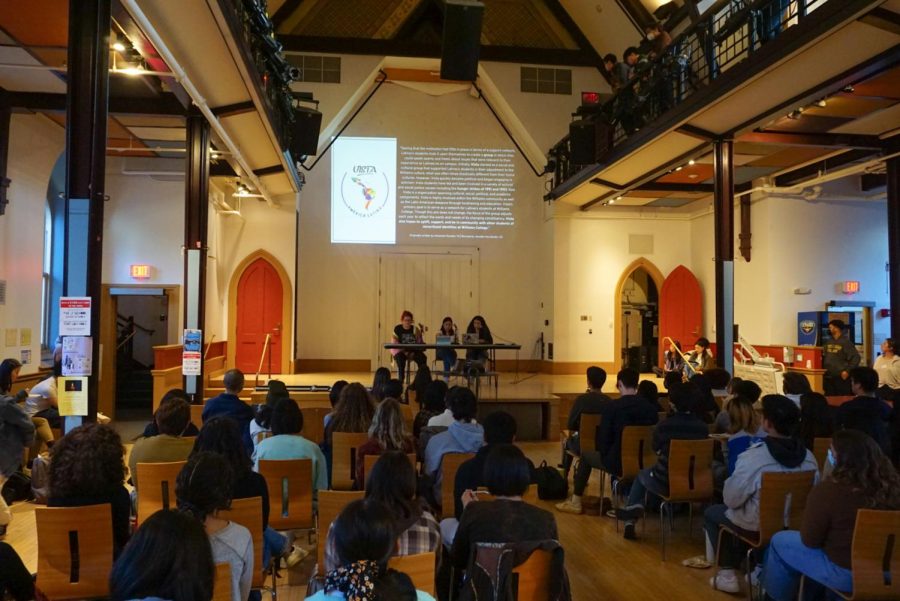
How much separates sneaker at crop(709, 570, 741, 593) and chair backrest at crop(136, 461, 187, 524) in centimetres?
307

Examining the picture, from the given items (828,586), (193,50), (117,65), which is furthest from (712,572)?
(117,65)

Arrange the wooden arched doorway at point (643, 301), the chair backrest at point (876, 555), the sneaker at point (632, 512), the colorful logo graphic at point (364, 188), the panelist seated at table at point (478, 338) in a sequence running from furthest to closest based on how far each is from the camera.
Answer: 1. the wooden arched doorway at point (643, 301)
2. the colorful logo graphic at point (364, 188)
3. the panelist seated at table at point (478, 338)
4. the sneaker at point (632, 512)
5. the chair backrest at point (876, 555)

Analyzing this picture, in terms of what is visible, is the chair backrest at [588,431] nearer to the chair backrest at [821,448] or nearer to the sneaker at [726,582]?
the chair backrest at [821,448]

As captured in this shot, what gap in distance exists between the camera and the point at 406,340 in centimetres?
1015

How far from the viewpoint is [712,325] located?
13250 millimetres

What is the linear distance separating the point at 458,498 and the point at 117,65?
5.99 m

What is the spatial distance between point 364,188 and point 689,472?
10.2m

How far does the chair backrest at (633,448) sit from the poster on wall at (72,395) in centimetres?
379

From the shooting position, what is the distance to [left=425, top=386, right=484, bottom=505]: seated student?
395 cm

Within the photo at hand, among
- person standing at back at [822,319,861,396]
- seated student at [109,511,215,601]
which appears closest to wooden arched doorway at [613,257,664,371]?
person standing at back at [822,319,861,396]

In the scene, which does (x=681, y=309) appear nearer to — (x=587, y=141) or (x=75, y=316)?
(x=587, y=141)

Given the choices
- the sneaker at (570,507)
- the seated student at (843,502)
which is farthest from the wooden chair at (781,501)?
the sneaker at (570,507)

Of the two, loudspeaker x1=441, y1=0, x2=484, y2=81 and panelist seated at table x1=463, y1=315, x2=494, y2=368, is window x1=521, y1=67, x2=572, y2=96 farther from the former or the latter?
panelist seated at table x1=463, y1=315, x2=494, y2=368

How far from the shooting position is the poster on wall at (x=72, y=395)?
173 inches
